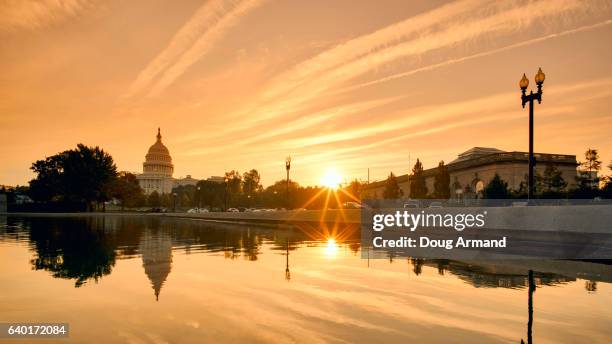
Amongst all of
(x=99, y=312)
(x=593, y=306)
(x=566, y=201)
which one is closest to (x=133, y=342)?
(x=99, y=312)

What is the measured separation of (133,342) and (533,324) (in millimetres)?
5391

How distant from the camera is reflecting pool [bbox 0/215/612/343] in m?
6.12

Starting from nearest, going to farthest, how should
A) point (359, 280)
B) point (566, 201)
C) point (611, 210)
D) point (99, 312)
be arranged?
point (99, 312), point (359, 280), point (611, 210), point (566, 201)

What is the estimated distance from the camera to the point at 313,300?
26.7 ft

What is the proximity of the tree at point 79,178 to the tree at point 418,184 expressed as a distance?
63.4 metres

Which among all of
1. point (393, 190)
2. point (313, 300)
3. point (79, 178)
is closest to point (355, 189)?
point (393, 190)

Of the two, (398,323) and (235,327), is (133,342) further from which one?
(398,323)

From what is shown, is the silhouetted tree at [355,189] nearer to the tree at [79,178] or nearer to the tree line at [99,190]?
the tree line at [99,190]

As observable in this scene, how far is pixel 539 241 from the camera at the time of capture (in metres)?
18.2

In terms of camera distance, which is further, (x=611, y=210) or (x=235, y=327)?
(x=611, y=210)

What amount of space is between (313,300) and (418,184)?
7045 cm

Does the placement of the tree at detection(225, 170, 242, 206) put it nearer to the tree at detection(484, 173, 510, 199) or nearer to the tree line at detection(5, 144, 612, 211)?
the tree line at detection(5, 144, 612, 211)

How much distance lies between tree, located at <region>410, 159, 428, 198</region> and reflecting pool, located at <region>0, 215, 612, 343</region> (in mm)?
63427

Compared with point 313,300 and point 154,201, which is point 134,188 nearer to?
point 154,201
